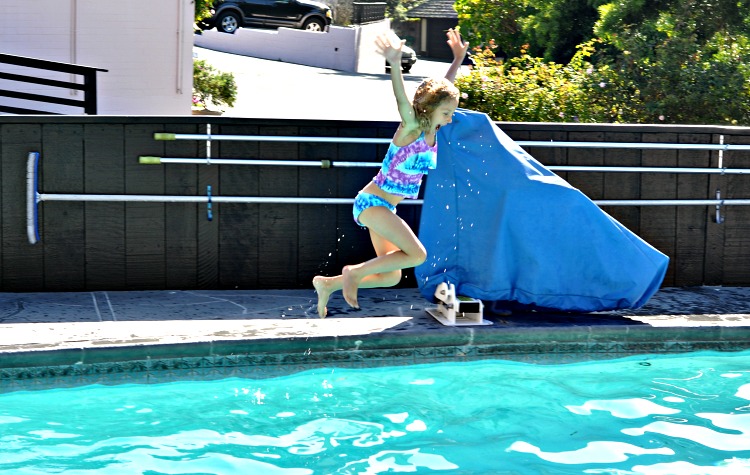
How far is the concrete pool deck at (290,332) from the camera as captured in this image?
693 cm

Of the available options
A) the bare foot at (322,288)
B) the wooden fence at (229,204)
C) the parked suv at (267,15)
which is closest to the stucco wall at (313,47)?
the parked suv at (267,15)

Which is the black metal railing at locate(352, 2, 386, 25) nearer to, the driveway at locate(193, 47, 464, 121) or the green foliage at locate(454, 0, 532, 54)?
the driveway at locate(193, 47, 464, 121)

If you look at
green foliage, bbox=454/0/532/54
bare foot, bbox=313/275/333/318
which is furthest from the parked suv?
bare foot, bbox=313/275/333/318

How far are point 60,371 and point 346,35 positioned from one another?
29.0 m

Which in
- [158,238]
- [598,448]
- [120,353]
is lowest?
[598,448]

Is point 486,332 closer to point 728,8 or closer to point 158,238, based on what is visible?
point 158,238

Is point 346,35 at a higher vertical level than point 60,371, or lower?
higher

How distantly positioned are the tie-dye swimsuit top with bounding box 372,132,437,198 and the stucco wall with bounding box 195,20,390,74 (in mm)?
28030

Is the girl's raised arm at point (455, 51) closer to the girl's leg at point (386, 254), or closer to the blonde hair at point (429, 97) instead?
the blonde hair at point (429, 97)

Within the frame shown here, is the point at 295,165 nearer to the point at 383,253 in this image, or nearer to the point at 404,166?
the point at 383,253

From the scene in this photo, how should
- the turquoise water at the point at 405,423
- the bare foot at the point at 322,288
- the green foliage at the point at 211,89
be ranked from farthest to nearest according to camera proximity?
1. the green foliage at the point at 211,89
2. the bare foot at the point at 322,288
3. the turquoise water at the point at 405,423

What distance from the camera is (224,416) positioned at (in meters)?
6.53

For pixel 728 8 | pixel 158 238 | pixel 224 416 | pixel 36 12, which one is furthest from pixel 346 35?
pixel 224 416

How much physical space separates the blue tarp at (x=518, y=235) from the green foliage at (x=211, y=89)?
42.5ft
